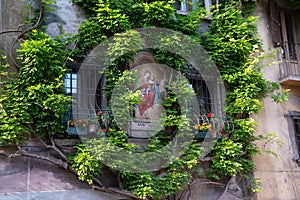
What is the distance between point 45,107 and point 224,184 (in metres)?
4.21

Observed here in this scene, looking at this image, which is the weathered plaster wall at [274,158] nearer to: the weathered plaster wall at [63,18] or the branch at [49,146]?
the branch at [49,146]

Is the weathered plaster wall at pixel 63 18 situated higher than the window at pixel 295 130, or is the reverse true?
the weathered plaster wall at pixel 63 18

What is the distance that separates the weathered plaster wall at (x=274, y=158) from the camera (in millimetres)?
8203

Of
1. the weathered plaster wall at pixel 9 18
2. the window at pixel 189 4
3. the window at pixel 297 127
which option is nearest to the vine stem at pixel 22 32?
the weathered plaster wall at pixel 9 18

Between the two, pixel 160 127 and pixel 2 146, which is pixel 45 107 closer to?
pixel 2 146

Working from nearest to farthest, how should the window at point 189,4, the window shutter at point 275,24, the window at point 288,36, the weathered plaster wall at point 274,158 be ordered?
the weathered plaster wall at point 274,158 < the window at point 189,4 < the window shutter at point 275,24 < the window at point 288,36

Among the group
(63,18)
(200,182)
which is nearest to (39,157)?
(63,18)

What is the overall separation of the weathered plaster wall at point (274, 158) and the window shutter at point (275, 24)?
5.9 inches

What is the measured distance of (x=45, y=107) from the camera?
6.25 m

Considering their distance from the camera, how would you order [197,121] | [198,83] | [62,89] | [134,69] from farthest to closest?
[198,83] → [197,121] → [134,69] → [62,89]

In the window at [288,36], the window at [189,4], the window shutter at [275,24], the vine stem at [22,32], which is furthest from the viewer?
the window at [288,36]

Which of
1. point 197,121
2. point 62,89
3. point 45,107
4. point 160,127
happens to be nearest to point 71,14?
point 62,89

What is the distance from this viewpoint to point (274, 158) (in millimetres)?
8414

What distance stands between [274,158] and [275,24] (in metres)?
3.53
